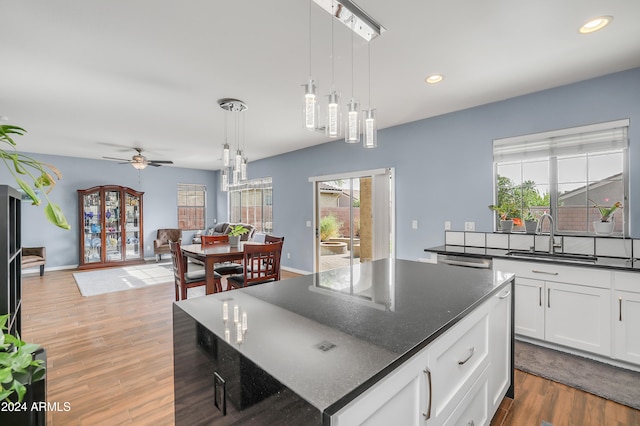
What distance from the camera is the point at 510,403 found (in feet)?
6.49

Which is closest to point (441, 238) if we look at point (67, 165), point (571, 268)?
point (571, 268)

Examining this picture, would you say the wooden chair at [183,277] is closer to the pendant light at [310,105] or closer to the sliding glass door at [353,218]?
the pendant light at [310,105]

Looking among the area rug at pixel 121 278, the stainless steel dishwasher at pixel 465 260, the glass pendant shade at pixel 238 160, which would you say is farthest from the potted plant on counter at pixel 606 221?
the area rug at pixel 121 278

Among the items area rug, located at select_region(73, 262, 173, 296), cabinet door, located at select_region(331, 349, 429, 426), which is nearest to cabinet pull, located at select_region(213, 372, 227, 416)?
cabinet door, located at select_region(331, 349, 429, 426)

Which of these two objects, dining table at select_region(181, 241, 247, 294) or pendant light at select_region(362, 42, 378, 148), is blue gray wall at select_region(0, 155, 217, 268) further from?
pendant light at select_region(362, 42, 378, 148)

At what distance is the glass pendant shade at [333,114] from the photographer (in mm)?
1679

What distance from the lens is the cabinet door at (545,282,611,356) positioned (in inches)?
92.4

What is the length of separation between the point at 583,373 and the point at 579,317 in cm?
42

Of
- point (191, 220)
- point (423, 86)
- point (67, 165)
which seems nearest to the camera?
point (423, 86)

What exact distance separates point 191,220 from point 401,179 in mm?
6319

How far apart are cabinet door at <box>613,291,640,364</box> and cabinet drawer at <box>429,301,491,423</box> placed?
1616 mm

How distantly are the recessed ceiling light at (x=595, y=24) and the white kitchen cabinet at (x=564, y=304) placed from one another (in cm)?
174

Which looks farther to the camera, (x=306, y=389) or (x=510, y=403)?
(x=510, y=403)

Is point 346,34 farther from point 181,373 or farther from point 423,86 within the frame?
point 181,373
